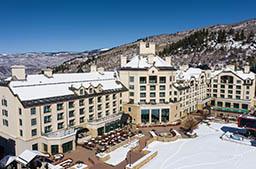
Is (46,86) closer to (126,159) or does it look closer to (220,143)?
(126,159)

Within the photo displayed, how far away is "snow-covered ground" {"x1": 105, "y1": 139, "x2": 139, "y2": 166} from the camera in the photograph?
42784 mm

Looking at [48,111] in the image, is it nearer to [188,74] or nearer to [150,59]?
[150,59]

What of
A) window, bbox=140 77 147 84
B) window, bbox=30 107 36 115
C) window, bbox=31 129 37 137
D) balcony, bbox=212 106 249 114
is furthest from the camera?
balcony, bbox=212 106 249 114

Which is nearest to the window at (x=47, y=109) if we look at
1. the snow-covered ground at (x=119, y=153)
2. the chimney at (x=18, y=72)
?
the chimney at (x=18, y=72)

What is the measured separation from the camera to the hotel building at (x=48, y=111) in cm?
4503

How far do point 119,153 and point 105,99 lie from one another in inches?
710

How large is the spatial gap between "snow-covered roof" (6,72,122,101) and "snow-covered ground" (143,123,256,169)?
2153 centimetres

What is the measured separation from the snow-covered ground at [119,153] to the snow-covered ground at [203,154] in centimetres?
384

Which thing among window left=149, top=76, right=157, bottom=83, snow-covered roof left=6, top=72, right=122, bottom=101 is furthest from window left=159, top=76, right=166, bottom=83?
snow-covered roof left=6, top=72, right=122, bottom=101

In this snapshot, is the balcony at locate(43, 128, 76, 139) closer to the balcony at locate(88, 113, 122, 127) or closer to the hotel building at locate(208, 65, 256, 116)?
the balcony at locate(88, 113, 122, 127)

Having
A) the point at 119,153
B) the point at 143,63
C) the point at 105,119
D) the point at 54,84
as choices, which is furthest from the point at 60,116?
the point at 143,63

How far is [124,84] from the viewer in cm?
6900

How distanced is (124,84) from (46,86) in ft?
78.6

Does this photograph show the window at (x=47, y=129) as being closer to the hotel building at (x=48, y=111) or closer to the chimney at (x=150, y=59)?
the hotel building at (x=48, y=111)
